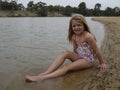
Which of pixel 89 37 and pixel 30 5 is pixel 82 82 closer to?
pixel 89 37

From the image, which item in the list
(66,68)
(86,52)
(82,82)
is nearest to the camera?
(82,82)

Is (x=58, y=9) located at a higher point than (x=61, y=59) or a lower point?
lower

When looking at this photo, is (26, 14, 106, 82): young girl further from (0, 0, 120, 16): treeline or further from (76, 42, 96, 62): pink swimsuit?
(0, 0, 120, 16): treeline

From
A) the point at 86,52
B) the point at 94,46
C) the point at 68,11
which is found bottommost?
the point at 68,11

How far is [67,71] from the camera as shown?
15.7ft

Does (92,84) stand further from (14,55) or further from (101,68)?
(14,55)

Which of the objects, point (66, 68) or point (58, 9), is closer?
point (66, 68)

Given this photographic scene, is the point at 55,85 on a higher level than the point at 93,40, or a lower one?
lower

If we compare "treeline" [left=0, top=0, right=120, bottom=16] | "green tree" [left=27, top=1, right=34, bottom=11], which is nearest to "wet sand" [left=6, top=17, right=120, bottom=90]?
"treeline" [left=0, top=0, right=120, bottom=16]

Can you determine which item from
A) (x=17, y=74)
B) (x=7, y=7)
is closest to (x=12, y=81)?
(x=17, y=74)

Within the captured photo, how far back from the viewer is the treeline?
281 feet

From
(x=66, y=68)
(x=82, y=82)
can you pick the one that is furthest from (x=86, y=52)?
(x=82, y=82)

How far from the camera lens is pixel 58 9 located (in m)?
107

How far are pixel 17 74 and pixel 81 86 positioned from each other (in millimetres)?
1505
